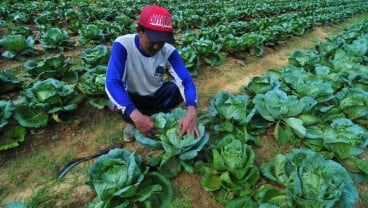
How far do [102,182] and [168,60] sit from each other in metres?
1.47

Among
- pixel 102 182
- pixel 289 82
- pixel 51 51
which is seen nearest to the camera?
pixel 102 182

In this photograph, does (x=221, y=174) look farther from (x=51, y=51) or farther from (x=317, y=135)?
(x=51, y=51)

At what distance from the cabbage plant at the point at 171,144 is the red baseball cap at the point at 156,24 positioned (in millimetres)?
725

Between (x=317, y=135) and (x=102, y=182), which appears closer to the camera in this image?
(x=102, y=182)

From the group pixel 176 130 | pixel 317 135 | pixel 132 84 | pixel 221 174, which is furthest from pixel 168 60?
pixel 317 135

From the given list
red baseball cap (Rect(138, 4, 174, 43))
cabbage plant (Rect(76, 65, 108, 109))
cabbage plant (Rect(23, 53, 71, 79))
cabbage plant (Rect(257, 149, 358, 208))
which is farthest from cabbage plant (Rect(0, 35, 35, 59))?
cabbage plant (Rect(257, 149, 358, 208))

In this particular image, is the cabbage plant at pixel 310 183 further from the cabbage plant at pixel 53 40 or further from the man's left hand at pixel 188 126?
the cabbage plant at pixel 53 40

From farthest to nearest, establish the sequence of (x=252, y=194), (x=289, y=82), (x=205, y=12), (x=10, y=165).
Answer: (x=205, y=12), (x=289, y=82), (x=10, y=165), (x=252, y=194)

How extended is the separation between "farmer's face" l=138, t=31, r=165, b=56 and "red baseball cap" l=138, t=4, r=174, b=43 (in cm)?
10

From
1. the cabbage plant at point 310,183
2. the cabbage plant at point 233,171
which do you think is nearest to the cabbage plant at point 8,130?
the cabbage plant at point 233,171

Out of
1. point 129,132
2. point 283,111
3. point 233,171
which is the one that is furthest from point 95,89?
point 283,111

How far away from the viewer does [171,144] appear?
2803 millimetres

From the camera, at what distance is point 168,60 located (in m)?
3.36

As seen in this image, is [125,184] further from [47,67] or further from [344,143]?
[47,67]
